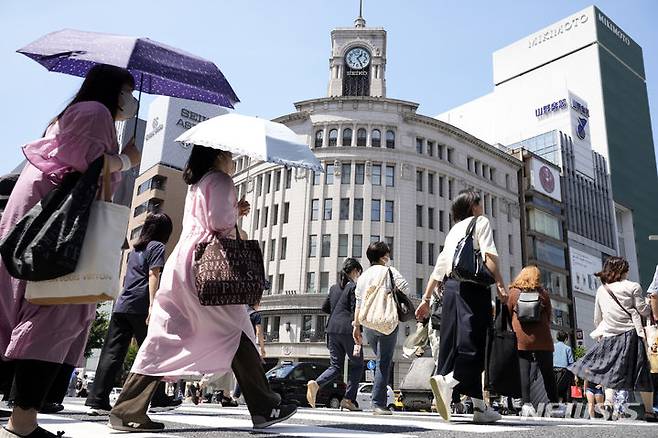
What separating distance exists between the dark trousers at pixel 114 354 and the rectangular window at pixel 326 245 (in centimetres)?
3615

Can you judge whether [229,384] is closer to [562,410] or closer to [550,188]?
[562,410]

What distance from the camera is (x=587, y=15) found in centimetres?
8725

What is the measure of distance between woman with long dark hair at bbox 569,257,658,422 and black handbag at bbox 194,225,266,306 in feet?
13.8

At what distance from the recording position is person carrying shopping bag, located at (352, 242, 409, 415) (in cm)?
540

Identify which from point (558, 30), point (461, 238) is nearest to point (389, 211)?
point (461, 238)

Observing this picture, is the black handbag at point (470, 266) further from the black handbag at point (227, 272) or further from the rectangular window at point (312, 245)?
the rectangular window at point (312, 245)

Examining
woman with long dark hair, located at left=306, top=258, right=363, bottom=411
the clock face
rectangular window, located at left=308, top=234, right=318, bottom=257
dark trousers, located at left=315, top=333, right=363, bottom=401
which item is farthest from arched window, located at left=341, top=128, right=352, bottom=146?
dark trousers, located at left=315, top=333, right=363, bottom=401

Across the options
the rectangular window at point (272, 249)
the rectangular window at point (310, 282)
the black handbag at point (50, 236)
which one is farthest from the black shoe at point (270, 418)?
the rectangular window at point (272, 249)

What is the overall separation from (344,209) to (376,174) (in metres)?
4.05

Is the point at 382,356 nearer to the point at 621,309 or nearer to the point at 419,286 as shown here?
the point at 621,309

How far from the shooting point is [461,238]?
4.43 metres

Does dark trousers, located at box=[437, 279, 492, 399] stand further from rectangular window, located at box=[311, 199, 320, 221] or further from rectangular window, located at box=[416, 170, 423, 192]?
rectangular window, located at box=[416, 170, 423, 192]

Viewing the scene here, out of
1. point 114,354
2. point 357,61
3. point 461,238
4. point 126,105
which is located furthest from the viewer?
point 357,61

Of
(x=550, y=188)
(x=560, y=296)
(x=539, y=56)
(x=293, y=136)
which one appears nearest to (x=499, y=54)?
(x=539, y=56)
